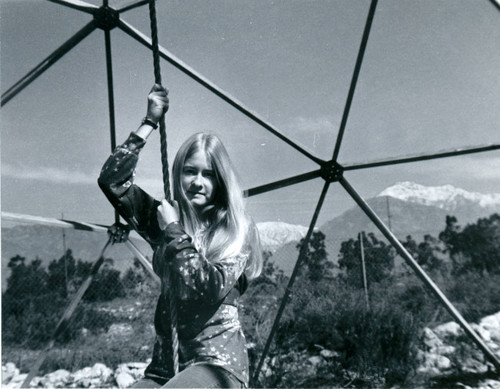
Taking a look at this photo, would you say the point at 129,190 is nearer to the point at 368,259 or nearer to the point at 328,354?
the point at 328,354

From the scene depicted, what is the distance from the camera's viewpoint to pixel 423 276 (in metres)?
3.74

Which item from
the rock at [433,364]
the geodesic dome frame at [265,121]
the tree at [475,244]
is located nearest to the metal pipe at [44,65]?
the geodesic dome frame at [265,121]

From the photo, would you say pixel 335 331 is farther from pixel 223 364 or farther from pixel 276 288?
pixel 223 364

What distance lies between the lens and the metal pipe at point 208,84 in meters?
3.43

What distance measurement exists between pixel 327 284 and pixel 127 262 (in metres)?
3.36

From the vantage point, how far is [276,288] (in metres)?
7.48

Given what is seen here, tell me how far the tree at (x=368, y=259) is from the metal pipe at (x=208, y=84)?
14.1 ft

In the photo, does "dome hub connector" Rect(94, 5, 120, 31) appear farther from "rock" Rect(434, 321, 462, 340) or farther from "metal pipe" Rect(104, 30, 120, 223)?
"rock" Rect(434, 321, 462, 340)

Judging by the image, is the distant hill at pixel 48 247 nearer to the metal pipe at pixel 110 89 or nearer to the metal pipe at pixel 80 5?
the metal pipe at pixel 110 89

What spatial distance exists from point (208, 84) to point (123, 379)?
4.75 metres

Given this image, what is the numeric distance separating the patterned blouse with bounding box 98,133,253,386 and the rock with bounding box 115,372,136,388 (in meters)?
5.10

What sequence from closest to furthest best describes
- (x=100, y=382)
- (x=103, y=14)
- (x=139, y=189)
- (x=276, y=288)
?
(x=139, y=189) < (x=103, y=14) < (x=100, y=382) < (x=276, y=288)

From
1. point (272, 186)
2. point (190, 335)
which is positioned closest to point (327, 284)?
point (272, 186)

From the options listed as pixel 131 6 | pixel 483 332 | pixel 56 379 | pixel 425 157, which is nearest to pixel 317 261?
pixel 483 332
